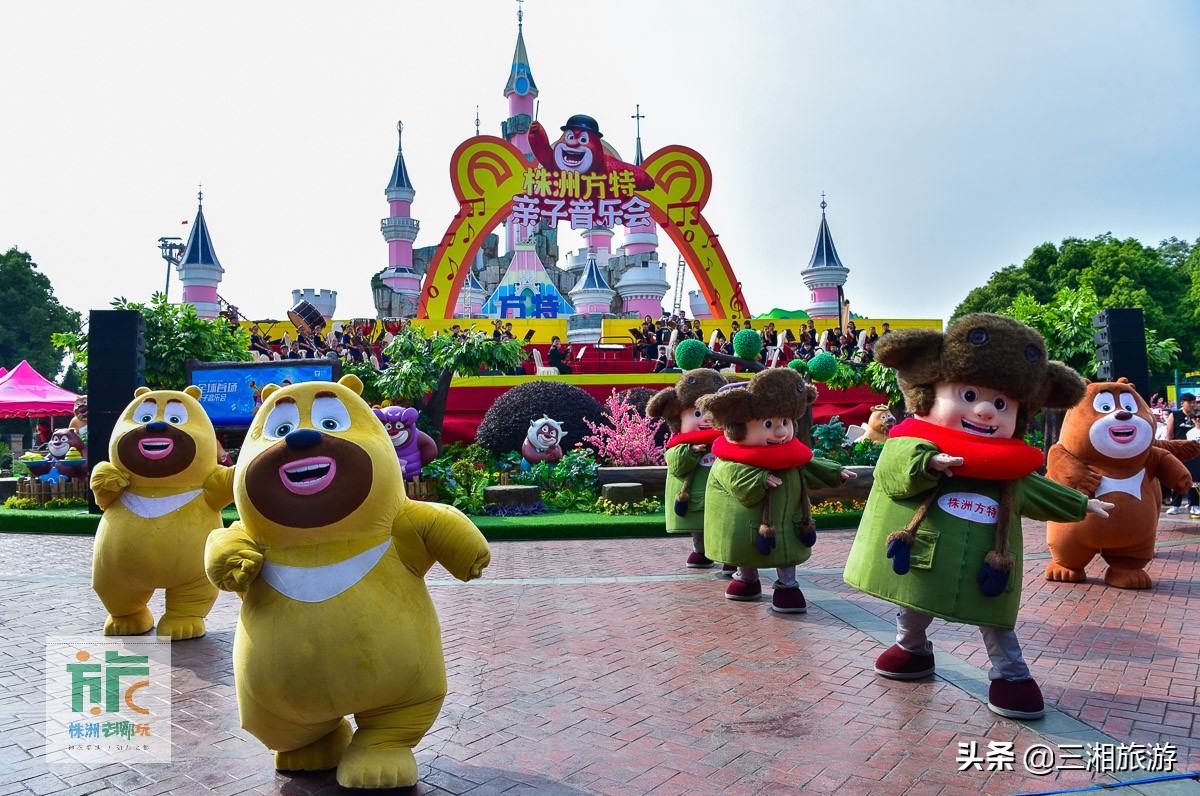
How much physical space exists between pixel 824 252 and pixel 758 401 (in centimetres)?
2721

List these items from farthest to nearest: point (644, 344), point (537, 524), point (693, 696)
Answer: point (644, 344)
point (537, 524)
point (693, 696)

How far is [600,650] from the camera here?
18.1 feet

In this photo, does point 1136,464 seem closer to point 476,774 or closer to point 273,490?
point 476,774

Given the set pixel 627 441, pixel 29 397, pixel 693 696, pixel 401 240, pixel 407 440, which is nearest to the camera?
pixel 693 696

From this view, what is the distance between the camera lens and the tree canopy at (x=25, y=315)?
117ft

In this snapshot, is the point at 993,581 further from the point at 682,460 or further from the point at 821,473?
the point at 682,460

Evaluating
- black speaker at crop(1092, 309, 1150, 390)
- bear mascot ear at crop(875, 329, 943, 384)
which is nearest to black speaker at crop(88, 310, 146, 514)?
bear mascot ear at crop(875, 329, 943, 384)

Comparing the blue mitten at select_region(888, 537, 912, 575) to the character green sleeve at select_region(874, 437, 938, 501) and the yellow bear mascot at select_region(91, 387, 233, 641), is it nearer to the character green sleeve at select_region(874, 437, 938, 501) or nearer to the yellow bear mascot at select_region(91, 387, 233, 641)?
the character green sleeve at select_region(874, 437, 938, 501)

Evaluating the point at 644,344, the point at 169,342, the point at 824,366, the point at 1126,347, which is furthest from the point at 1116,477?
the point at 644,344

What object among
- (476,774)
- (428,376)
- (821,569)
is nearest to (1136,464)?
(821,569)

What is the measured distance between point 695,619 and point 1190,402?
10.8 m

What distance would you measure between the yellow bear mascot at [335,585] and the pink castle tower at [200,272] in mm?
29219

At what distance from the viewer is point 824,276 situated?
31422 millimetres

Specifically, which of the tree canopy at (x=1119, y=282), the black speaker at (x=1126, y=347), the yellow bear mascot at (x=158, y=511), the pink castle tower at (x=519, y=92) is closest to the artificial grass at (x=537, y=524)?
the black speaker at (x=1126, y=347)
